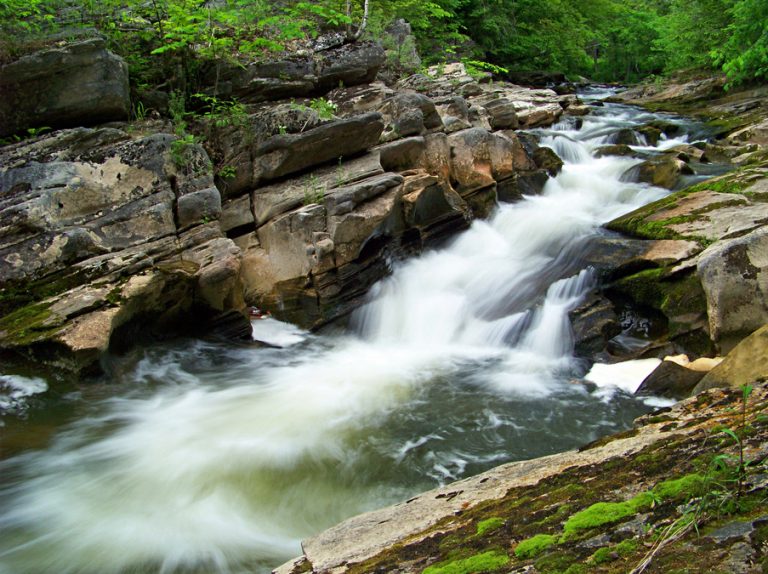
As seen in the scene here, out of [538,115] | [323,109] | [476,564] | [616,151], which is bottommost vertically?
[476,564]

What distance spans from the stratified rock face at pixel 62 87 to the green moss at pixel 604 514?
378 inches

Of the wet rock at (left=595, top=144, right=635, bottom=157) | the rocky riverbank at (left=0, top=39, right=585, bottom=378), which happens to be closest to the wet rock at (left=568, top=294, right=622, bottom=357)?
the rocky riverbank at (left=0, top=39, right=585, bottom=378)

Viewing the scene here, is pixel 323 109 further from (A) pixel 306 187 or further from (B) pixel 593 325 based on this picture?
(B) pixel 593 325

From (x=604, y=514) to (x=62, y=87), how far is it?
32.2ft

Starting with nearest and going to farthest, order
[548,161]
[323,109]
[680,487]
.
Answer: [680,487]
[323,109]
[548,161]

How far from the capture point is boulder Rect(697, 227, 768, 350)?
20.1ft

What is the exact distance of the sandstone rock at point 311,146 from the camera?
9.79m

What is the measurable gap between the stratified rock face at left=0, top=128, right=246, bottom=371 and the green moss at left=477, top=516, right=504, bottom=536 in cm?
576

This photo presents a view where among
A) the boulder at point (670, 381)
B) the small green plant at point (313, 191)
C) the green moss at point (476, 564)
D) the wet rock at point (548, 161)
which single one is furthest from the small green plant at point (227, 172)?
the green moss at point (476, 564)

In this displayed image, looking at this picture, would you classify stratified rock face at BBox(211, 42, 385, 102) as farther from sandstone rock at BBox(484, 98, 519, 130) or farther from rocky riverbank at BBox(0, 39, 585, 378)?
sandstone rock at BBox(484, 98, 519, 130)

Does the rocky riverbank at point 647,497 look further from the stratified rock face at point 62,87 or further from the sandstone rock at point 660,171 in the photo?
the stratified rock face at point 62,87

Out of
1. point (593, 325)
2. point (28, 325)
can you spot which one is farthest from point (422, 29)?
point (28, 325)

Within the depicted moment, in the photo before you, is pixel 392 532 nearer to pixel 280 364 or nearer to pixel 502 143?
pixel 280 364

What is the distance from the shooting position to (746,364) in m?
4.60
